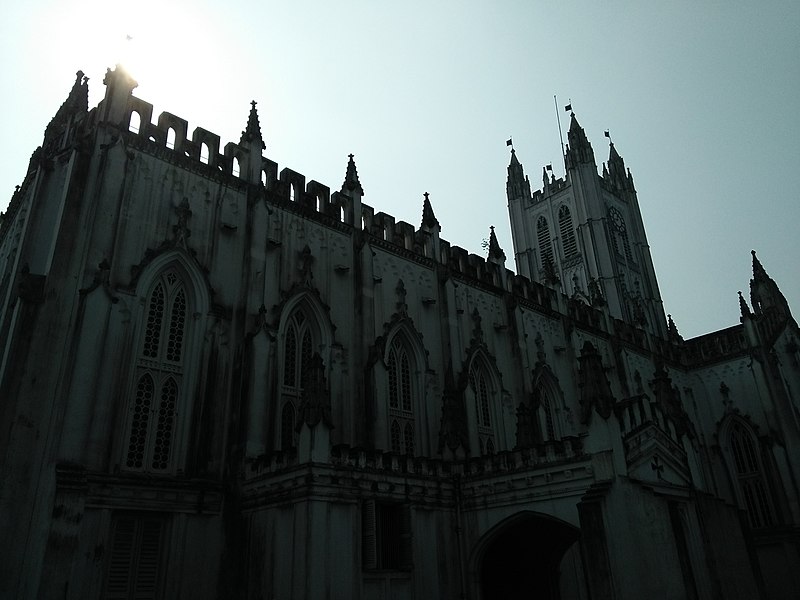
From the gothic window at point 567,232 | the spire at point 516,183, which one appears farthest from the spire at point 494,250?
the spire at point 516,183

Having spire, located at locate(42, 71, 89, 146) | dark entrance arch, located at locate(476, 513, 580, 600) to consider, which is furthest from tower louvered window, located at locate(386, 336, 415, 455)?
spire, located at locate(42, 71, 89, 146)

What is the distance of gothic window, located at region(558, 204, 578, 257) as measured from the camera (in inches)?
2766

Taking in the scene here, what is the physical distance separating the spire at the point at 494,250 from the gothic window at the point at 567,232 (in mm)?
36244

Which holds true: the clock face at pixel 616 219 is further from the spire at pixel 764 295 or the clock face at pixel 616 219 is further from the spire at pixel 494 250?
the spire at pixel 494 250

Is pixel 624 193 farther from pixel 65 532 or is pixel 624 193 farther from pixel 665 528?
pixel 65 532

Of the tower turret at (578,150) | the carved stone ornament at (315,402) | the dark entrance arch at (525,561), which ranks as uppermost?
the tower turret at (578,150)

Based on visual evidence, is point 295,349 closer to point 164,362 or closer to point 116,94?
point 164,362

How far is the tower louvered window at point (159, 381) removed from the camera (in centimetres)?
1873

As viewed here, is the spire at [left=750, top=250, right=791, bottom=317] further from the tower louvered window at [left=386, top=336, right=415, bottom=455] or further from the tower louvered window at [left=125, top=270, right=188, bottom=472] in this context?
the tower louvered window at [left=125, top=270, right=188, bottom=472]

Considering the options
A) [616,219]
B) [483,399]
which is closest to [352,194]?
[483,399]

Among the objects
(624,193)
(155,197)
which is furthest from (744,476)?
(624,193)

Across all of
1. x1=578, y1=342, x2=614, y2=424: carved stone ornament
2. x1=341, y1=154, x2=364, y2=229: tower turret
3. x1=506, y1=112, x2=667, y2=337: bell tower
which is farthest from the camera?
x1=506, y1=112, x2=667, y2=337: bell tower

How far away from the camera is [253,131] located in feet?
84.6

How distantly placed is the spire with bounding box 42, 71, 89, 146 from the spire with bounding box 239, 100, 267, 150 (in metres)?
5.60
